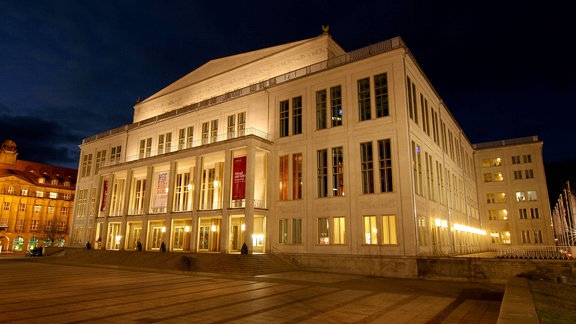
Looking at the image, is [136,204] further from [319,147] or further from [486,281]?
[486,281]

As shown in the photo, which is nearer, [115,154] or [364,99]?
[364,99]

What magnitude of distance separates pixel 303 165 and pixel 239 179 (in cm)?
556

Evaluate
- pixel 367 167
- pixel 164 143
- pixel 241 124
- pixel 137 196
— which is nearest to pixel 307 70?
pixel 241 124

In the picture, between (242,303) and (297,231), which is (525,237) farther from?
(242,303)

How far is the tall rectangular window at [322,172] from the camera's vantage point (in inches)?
1150

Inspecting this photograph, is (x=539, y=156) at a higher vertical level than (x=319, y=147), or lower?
higher

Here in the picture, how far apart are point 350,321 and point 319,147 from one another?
20543 millimetres

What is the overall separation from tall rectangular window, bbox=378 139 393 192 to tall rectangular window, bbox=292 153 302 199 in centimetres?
699

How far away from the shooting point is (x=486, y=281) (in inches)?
802

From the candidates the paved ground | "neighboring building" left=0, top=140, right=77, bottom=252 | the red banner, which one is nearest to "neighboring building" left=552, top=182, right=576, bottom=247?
the paved ground

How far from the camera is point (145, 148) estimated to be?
147ft

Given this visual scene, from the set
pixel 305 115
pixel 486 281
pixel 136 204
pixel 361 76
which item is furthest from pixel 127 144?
pixel 486 281

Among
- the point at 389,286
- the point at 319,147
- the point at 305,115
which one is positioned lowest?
the point at 389,286

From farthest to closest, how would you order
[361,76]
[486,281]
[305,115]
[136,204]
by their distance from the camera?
[136,204], [305,115], [361,76], [486,281]
